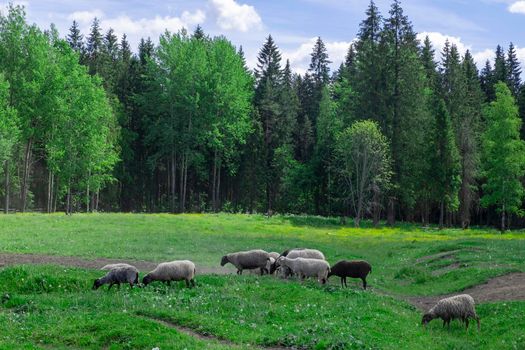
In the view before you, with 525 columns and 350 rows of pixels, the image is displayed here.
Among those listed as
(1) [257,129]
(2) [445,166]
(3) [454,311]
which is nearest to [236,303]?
(3) [454,311]

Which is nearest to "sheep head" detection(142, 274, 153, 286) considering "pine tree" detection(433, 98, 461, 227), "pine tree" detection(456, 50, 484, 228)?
"pine tree" detection(433, 98, 461, 227)

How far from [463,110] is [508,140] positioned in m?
21.3

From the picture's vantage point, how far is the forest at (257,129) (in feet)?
232

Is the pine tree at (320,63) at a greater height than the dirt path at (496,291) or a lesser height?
greater

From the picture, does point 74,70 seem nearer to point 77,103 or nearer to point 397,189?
point 77,103

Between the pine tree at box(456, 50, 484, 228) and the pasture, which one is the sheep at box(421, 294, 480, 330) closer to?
the pasture

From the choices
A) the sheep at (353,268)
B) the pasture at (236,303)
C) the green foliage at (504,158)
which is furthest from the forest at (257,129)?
the sheep at (353,268)

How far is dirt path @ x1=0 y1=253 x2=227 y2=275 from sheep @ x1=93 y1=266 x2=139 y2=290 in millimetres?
6191

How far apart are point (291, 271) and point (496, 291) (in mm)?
9176

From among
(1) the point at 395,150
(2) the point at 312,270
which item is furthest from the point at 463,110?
(2) the point at 312,270

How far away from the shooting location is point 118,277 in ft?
75.3

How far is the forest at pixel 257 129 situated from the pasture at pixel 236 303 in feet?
106

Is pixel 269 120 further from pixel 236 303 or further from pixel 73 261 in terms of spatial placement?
pixel 236 303

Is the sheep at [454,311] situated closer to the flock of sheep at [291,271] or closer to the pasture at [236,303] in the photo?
the flock of sheep at [291,271]
